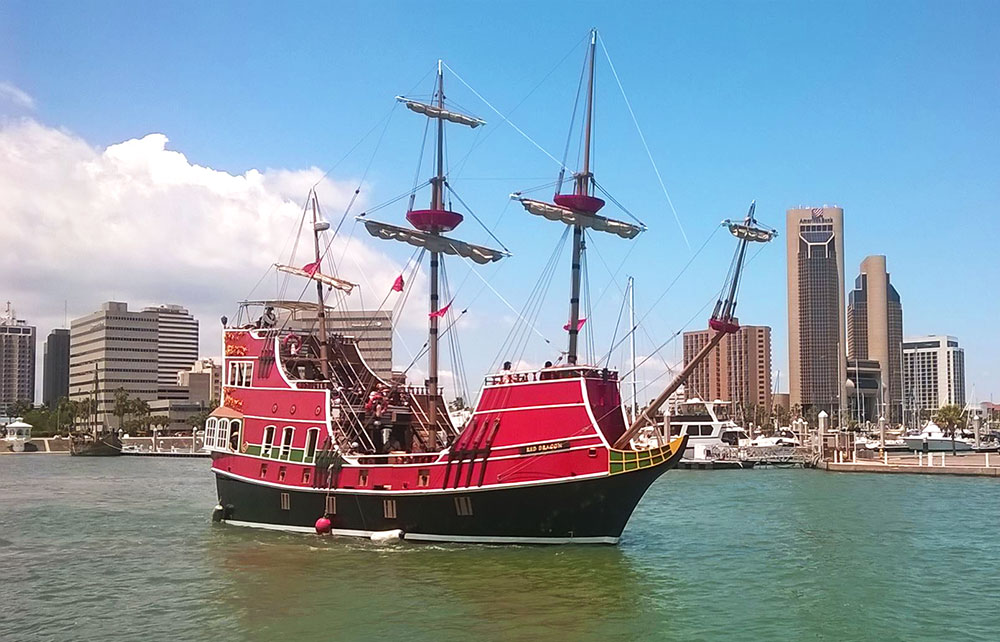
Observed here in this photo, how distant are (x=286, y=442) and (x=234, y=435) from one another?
4499 mm

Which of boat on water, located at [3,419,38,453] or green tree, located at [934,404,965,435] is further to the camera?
green tree, located at [934,404,965,435]

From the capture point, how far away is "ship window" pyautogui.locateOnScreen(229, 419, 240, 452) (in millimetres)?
43812

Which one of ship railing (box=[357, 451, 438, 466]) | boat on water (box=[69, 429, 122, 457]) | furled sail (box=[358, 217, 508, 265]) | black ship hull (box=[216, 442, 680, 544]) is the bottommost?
boat on water (box=[69, 429, 122, 457])

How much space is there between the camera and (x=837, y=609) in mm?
26812

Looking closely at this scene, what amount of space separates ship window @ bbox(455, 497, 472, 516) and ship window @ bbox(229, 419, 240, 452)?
41.0 feet

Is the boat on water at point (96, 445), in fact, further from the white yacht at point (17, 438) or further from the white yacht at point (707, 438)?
the white yacht at point (707, 438)

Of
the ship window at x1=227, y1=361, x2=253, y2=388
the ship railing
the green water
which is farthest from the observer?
the ship window at x1=227, y1=361, x2=253, y2=388

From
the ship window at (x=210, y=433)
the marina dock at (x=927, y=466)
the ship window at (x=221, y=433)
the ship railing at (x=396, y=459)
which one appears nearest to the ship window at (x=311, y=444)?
the ship railing at (x=396, y=459)

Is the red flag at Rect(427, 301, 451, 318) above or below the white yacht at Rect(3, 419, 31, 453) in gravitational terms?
above

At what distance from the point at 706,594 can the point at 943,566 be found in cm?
1033

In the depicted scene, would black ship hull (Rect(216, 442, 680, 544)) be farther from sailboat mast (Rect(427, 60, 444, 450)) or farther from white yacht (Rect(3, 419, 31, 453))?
white yacht (Rect(3, 419, 31, 453))

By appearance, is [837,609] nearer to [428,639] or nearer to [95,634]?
[428,639]

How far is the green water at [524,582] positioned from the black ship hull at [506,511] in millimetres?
699

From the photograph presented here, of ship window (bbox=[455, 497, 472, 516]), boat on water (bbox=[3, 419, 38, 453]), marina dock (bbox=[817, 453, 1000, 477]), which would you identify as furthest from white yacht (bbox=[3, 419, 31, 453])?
ship window (bbox=[455, 497, 472, 516])
